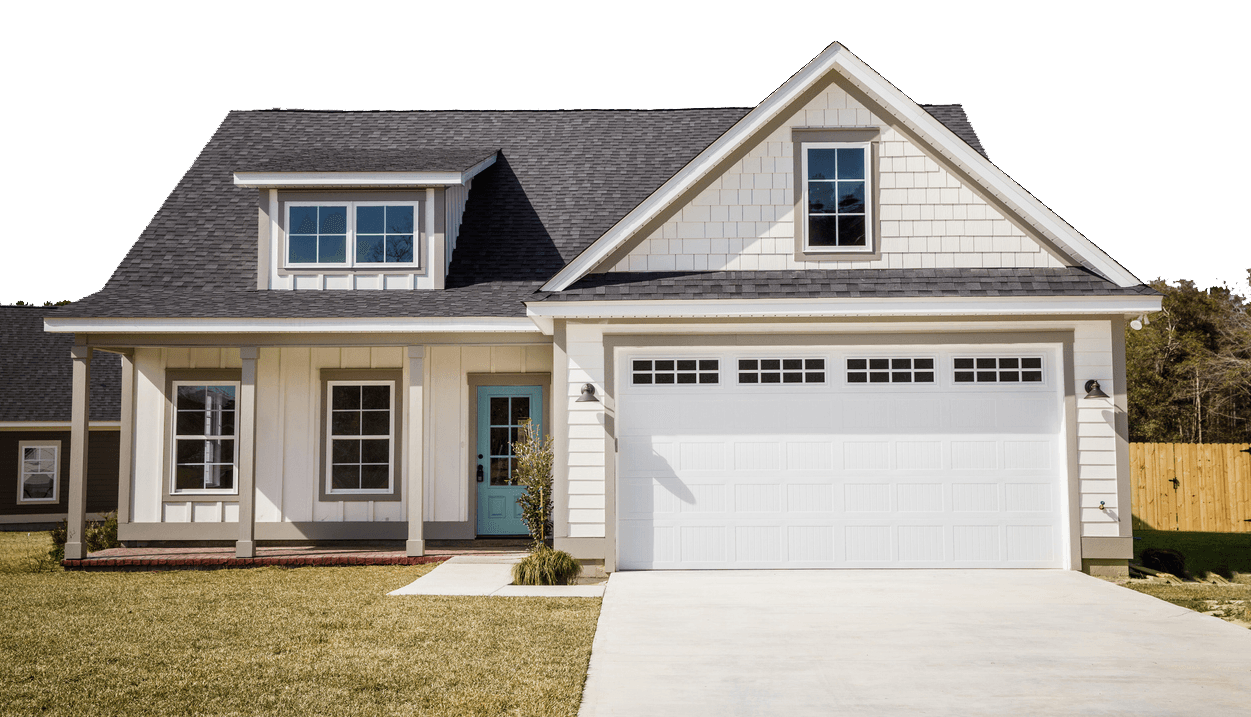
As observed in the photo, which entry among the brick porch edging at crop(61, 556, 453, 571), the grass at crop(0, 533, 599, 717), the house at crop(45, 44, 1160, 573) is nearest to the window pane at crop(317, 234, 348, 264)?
the house at crop(45, 44, 1160, 573)

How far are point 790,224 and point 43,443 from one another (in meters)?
17.9

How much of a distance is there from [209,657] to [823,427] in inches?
249

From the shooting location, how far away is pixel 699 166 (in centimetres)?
1002

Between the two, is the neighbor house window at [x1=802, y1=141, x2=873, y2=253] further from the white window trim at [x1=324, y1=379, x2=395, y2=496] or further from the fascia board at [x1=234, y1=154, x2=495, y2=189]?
the white window trim at [x1=324, y1=379, x2=395, y2=496]

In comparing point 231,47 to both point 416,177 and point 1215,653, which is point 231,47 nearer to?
point 416,177

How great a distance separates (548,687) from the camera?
5398mm

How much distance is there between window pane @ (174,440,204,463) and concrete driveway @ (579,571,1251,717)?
6.80m

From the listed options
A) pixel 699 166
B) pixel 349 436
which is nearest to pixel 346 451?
pixel 349 436

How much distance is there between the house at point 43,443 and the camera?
19.6m

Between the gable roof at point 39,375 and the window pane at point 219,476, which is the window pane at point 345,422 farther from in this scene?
the gable roof at point 39,375

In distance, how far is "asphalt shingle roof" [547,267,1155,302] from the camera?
31.3ft

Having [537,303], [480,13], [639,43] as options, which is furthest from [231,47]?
[537,303]

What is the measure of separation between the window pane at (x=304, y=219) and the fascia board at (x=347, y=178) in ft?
1.32

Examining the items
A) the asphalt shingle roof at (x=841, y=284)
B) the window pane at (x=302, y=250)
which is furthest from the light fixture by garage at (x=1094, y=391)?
the window pane at (x=302, y=250)
